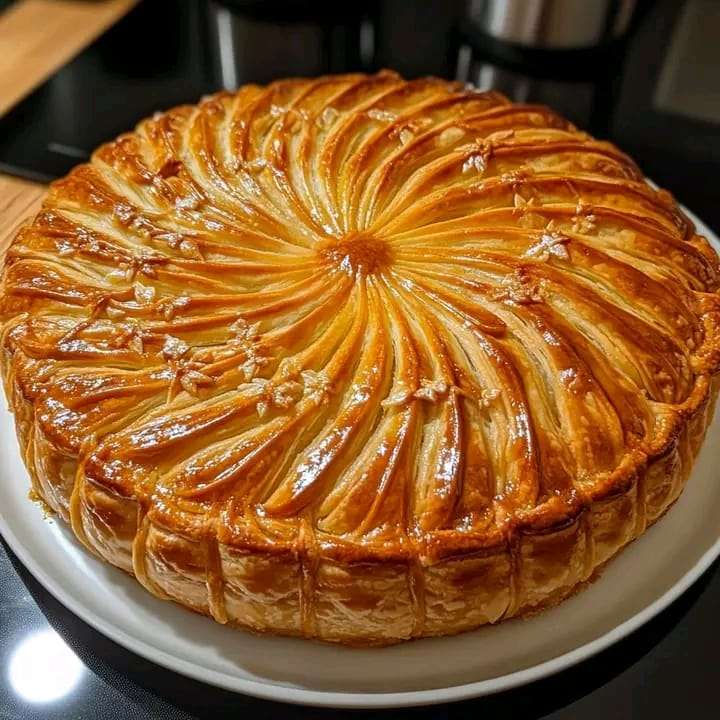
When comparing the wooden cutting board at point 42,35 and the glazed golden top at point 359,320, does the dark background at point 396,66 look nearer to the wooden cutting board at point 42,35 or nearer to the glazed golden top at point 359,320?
the wooden cutting board at point 42,35

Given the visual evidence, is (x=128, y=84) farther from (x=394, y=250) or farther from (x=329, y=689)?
(x=329, y=689)

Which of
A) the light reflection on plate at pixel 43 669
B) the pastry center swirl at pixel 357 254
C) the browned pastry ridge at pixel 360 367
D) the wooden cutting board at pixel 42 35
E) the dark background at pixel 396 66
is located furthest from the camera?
the wooden cutting board at pixel 42 35

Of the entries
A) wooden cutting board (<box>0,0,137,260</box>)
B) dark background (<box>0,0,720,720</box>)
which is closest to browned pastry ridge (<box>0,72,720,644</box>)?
dark background (<box>0,0,720,720</box>)

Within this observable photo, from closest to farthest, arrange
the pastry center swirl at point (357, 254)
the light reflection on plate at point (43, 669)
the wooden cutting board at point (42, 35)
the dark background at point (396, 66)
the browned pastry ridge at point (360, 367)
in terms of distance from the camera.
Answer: the browned pastry ridge at point (360, 367)
the light reflection on plate at point (43, 669)
the pastry center swirl at point (357, 254)
the dark background at point (396, 66)
the wooden cutting board at point (42, 35)

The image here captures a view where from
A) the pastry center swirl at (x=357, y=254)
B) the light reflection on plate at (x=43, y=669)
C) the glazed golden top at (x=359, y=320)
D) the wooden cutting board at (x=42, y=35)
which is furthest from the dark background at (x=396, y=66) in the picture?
the light reflection on plate at (x=43, y=669)

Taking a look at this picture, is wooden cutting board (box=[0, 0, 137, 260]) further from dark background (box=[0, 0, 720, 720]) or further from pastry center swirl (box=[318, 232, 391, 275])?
pastry center swirl (box=[318, 232, 391, 275])

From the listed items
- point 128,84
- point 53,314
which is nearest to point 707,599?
point 53,314

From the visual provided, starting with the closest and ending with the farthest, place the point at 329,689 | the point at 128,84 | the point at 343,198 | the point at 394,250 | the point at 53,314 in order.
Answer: the point at 329,689 → the point at 53,314 → the point at 394,250 → the point at 343,198 → the point at 128,84
